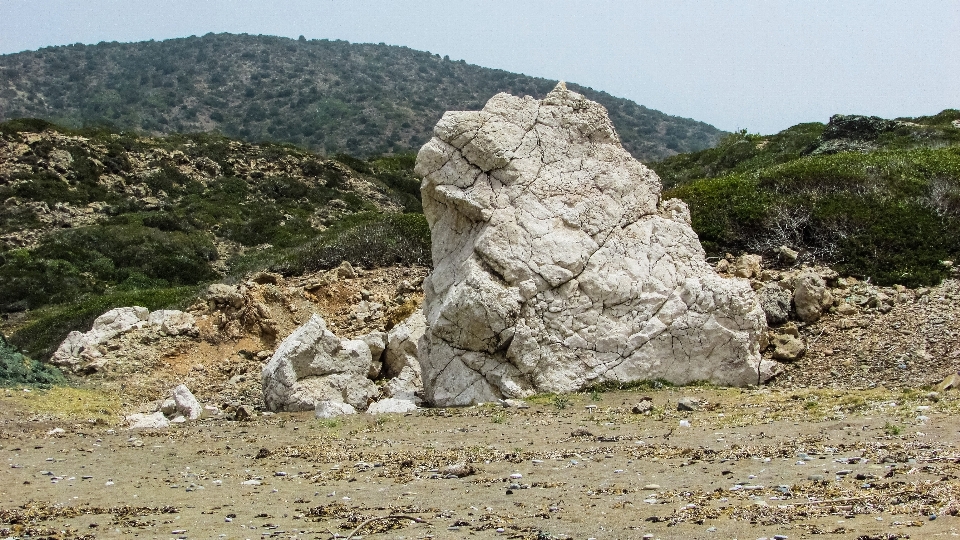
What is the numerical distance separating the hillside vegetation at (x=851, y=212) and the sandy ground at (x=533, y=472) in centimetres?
568

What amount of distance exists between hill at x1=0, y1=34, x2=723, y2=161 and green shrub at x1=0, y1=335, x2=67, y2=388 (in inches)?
2617

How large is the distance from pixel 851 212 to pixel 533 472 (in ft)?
39.2

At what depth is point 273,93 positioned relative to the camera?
105m

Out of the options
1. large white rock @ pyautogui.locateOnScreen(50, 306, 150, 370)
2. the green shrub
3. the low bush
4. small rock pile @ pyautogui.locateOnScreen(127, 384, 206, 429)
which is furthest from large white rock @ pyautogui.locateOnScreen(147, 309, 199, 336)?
small rock pile @ pyautogui.locateOnScreen(127, 384, 206, 429)

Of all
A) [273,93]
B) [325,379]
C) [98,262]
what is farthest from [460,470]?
[273,93]

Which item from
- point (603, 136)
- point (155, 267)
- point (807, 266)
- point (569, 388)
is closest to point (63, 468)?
point (569, 388)

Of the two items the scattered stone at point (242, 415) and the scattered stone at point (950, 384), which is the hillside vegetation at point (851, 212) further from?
the scattered stone at point (242, 415)

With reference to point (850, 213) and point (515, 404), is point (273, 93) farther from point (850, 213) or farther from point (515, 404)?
point (515, 404)

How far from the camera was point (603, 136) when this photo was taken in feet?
47.1

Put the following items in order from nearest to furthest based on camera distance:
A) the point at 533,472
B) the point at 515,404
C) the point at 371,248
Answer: the point at 533,472 < the point at 515,404 < the point at 371,248

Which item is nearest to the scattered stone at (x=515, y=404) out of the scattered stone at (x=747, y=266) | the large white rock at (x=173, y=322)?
the scattered stone at (x=747, y=266)

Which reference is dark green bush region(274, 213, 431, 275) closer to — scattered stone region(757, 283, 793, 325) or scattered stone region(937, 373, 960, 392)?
scattered stone region(757, 283, 793, 325)

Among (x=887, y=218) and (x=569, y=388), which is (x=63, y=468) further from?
(x=887, y=218)

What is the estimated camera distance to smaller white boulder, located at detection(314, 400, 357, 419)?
12149 mm
